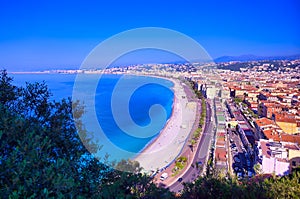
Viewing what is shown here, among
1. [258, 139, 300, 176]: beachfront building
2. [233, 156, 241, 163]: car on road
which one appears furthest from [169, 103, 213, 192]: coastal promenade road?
[258, 139, 300, 176]: beachfront building

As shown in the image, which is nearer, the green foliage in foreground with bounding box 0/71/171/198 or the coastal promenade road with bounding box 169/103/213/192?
the green foliage in foreground with bounding box 0/71/171/198

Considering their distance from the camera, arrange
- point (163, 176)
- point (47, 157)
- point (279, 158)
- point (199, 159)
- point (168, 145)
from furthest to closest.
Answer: point (168, 145), point (199, 159), point (163, 176), point (279, 158), point (47, 157)

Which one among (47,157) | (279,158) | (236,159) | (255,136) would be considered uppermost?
(47,157)

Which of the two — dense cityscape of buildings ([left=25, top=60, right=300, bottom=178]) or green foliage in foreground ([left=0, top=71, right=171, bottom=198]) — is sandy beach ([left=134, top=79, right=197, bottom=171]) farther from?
green foliage in foreground ([left=0, top=71, right=171, bottom=198])

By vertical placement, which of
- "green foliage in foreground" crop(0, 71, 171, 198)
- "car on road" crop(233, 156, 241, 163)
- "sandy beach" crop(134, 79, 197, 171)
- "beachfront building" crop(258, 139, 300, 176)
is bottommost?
"car on road" crop(233, 156, 241, 163)

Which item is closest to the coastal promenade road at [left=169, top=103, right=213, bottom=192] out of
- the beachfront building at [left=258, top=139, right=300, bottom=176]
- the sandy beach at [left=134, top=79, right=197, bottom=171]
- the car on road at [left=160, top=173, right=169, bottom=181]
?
the car on road at [left=160, top=173, right=169, bottom=181]

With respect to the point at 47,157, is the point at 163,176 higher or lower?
lower

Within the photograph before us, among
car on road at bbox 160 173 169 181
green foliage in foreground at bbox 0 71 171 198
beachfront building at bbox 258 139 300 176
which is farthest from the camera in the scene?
car on road at bbox 160 173 169 181

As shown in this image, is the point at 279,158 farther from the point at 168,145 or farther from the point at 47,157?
the point at 47,157

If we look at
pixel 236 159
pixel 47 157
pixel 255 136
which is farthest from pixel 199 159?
pixel 47 157

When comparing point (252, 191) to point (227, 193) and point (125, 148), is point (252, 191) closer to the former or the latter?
point (227, 193)

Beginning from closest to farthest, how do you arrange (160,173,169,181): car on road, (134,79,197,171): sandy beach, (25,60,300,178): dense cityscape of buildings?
(25,60,300,178): dense cityscape of buildings → (160,173,169,181): car on road → (134,79,197,171): sandy beach

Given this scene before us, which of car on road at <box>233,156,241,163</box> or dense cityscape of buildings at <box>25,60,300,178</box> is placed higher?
dense cityscape of buildings at <box>25,60,300,178</box>
